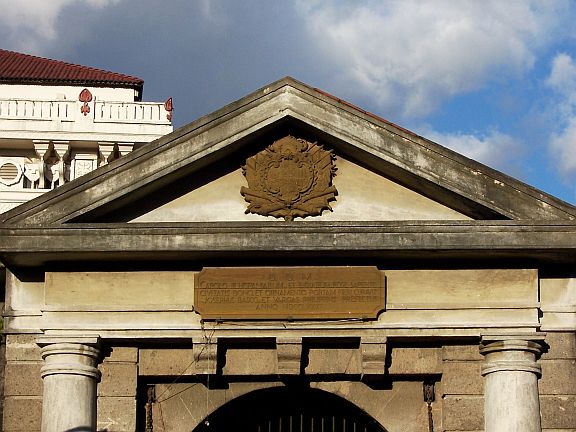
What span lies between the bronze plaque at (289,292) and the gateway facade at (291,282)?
0.7 inches

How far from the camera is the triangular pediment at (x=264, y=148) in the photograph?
53.6 ft

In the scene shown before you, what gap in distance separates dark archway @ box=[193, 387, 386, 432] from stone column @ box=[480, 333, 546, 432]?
176 cm

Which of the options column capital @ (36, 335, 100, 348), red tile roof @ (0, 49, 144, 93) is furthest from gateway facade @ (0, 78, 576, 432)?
red tile roof @ (0, 49, 144, 93)

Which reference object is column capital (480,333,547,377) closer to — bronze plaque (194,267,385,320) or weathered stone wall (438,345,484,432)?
weathered stone wall (438,345,484,432)

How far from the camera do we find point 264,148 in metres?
17.0

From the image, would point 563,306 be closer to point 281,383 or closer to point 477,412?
point 477,412

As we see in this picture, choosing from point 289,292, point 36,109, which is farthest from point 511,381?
point 36,109

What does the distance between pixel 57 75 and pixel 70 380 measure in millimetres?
39394

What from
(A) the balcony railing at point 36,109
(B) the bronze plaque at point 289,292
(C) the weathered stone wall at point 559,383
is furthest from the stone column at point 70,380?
(A) the balcony railing at point 36,109

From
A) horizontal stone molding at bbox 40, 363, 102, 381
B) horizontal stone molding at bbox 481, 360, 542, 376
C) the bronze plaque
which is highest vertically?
the bronze plaque

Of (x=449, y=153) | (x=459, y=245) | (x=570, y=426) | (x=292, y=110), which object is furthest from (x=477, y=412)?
(x=292, y=110)

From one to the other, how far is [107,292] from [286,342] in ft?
7.27

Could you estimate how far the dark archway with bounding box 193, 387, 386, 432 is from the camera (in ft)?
57.6

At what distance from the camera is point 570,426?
16562mm
